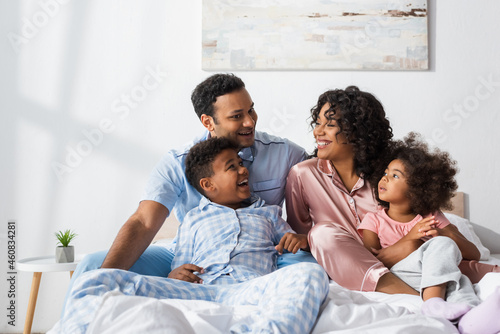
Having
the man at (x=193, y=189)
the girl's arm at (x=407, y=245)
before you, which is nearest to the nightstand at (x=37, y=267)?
the man at (x=193, y=189)

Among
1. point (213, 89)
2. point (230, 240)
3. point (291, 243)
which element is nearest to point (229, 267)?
point (230, 240)

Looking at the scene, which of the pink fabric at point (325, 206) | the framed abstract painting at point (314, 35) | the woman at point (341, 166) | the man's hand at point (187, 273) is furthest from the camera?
the framed abstract painting at point (314, 35)

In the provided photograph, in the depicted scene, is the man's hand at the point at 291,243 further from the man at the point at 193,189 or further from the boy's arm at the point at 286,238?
the man at the point at 193,189

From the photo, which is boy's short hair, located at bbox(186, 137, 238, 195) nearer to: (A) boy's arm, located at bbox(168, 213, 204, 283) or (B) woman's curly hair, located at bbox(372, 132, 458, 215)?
(A) boy's arm, located at bbox(168, 213, 204, 283)

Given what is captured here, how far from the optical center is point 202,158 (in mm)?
1903

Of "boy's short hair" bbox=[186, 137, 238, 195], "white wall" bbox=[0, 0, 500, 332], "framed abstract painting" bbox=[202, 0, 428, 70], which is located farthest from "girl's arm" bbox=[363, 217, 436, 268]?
"framed abstract painting" bbox=[202, 0, 428, 70]

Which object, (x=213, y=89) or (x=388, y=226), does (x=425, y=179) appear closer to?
(x=388, y=226)

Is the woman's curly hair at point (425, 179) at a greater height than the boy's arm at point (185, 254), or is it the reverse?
the woman's curly hair at point (425, 179)

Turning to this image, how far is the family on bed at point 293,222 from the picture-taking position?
134 cm

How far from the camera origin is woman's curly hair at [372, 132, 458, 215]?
1761 millimetres

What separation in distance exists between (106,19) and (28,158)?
2.93 ft

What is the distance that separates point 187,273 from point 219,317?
0.50 metres

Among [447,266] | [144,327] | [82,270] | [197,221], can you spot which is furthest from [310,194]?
[144,327]

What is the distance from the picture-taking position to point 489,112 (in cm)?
295
